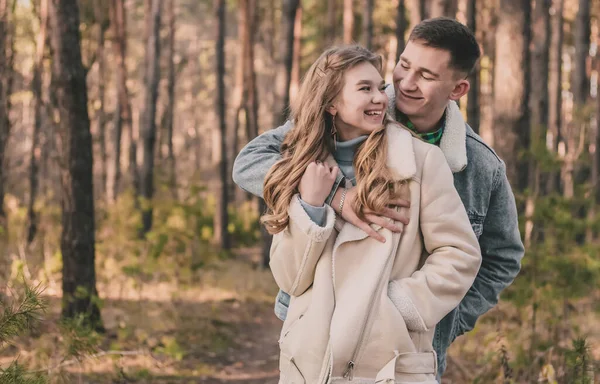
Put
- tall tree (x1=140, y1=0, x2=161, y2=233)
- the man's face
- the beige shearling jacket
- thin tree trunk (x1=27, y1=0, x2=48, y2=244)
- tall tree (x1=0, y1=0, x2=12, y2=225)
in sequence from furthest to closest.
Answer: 1. tall tree (x1=140, y1=0, x2=161, y2=233)
2. thin tree trunk (x1=27, y1=0, x2=48, y2=244)
3. tall tree (x1=0, y1=0, x2=12, y2=225)
4. the man's face
5. the beige shearling jacket

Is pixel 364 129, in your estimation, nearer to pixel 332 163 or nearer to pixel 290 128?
pixel 332 163

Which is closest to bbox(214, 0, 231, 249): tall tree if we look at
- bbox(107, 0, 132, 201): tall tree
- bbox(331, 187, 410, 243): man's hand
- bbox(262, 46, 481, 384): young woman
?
bbox(107, 0, 132, 201): tall tree

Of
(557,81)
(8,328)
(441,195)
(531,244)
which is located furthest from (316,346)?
(557,81)

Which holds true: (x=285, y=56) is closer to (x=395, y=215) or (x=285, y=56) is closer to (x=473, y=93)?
(x=473, y=93)

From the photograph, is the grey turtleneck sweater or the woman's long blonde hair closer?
the woman's long blonde hair

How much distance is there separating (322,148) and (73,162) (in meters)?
5.12

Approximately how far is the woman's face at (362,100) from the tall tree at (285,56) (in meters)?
8.93

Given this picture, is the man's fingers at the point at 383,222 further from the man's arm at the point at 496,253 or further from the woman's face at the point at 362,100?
the man's arm at the point at 496,253

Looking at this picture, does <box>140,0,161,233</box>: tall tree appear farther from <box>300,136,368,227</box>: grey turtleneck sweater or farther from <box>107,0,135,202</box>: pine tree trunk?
<box>300,136,368,227</box>: grey turtleneck sweater

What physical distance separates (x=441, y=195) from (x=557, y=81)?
1871cm

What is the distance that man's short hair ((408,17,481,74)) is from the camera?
279 centimetres

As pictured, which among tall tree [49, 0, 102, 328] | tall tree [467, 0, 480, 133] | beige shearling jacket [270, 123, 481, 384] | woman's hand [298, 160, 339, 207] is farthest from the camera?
tall tree [467, 0, 480, 133]

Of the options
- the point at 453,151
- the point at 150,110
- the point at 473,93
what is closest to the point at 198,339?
the point at 473,93

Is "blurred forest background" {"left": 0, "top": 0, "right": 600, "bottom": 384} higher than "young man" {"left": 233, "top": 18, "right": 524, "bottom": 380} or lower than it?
lower
